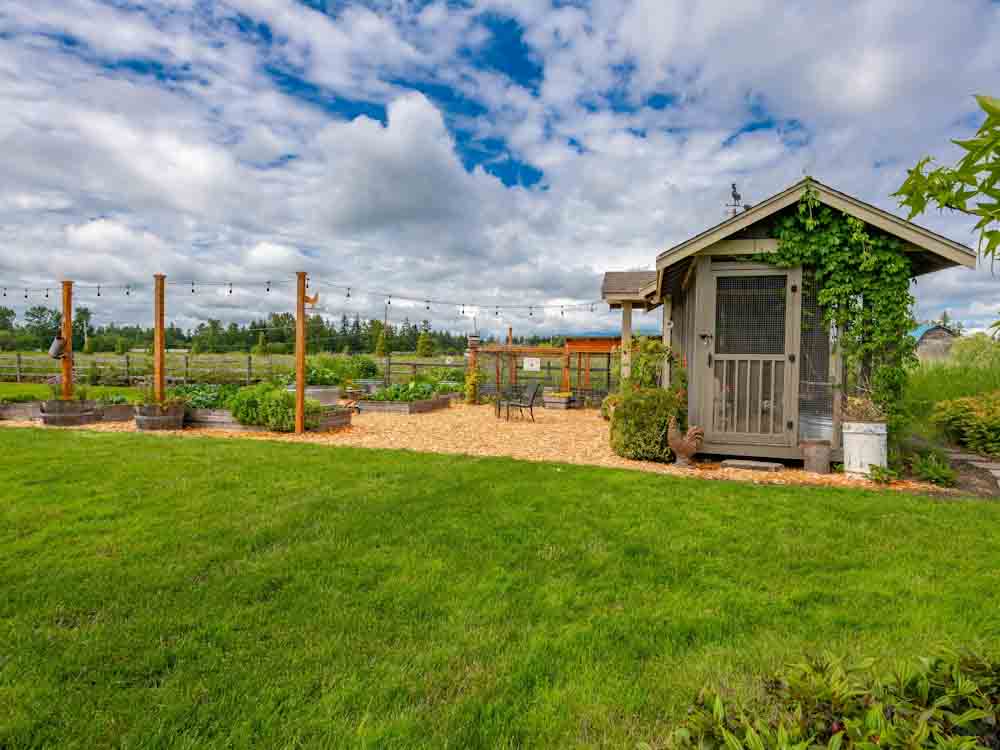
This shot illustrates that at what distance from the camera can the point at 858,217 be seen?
6.20 meters

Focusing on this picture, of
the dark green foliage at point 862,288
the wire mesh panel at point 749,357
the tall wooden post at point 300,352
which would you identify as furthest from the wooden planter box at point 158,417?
the dark green foliage at point 862,288

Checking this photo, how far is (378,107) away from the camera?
9.26 meters

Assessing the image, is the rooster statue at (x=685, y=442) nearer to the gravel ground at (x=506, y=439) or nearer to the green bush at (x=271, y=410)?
the gravel ground at (x=506, y=439)

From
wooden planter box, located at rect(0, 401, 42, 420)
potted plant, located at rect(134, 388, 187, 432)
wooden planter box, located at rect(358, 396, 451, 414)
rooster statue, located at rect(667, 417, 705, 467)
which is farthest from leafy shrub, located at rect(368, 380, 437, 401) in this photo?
rooster statue, located at rect(667, 417, 705, 467)

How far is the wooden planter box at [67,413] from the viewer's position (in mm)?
9336

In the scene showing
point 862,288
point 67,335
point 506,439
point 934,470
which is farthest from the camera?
point 67,335

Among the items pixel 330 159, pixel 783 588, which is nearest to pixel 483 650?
pixel 783 588

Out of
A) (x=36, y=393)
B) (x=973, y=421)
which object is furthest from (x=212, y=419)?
(x=973, y=421)

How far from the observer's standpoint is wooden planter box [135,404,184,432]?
911 centimetres

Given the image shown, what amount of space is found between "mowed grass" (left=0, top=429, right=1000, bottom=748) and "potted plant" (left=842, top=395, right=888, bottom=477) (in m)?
1.09

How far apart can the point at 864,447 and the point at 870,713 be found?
6.21 meters

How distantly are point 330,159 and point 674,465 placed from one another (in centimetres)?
762

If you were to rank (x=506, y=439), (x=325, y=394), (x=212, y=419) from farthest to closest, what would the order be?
1. (x=325, y=394)
2. (x=212, y=419)
3. (x=506, y=439)

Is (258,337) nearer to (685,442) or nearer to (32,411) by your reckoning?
(32,411)
